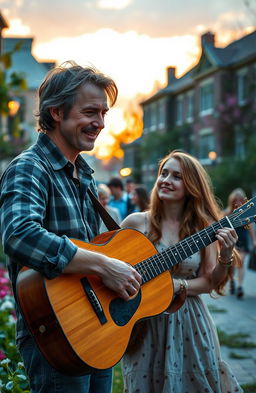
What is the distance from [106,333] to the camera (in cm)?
291

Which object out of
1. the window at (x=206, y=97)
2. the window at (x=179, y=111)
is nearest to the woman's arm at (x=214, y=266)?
the window at (x=206, y=97)

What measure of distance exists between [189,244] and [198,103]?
36665 mm

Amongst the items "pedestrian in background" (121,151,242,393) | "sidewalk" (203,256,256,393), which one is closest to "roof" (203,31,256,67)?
"sidewalk" (203,256,256,393)

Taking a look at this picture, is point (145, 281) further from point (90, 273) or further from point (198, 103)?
point (198, 103)

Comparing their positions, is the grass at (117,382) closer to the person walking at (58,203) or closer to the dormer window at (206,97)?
the person walking at (58,203)

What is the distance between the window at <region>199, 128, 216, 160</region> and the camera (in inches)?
1474

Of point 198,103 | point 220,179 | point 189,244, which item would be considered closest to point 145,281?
point 189,244

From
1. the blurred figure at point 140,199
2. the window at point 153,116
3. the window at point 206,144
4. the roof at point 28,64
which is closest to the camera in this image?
the blurred figure at point 140,199

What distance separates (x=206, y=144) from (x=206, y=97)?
2.93m

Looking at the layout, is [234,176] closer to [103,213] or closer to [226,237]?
[226,237]

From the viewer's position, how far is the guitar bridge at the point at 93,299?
9.42 feet

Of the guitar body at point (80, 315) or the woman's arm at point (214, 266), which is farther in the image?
the woman's arm at point (214, 266)

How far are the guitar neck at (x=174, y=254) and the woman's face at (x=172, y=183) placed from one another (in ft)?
2.36

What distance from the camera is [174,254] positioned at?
370 cm
